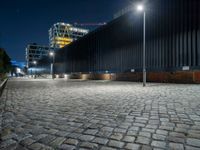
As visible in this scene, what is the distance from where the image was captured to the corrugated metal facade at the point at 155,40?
14.6 metres

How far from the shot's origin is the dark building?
14.6 meters

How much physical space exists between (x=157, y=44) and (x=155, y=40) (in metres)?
0.55

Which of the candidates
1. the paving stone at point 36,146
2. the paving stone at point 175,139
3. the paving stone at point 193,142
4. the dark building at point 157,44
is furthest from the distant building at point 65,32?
the paving stone at point 193,142

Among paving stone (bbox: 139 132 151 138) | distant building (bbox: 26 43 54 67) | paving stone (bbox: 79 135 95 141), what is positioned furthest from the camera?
distant building (bbox: 26 43 54 67)

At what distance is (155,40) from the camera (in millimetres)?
17734

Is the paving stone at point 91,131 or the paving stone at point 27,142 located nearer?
the paving stone at point 27,142

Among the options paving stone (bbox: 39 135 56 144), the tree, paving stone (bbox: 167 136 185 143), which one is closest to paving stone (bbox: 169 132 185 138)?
paving stone (bbox: 167 136 185 143)

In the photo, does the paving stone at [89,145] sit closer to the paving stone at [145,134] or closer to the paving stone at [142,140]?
the paving stone at [142,140]

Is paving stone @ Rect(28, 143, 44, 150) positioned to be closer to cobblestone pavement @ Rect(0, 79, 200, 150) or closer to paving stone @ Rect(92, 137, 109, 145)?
cobblestone pavement @ Rect(0, 79, 200, 150)

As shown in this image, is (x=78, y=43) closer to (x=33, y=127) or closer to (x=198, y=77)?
(x=198, y=77)

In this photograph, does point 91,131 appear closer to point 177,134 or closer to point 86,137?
point 86,137

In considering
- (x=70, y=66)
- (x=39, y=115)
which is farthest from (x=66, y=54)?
(x=39, y=115)

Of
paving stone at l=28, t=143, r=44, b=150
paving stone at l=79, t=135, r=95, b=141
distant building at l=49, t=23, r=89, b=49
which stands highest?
distant building at l=49, t=23, r=89, b=49

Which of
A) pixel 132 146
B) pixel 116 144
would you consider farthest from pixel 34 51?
pixel 132 146
